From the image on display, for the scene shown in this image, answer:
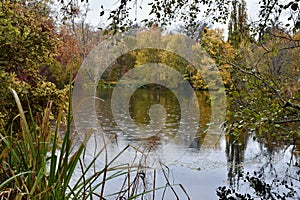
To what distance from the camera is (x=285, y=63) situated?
8992 millimetres

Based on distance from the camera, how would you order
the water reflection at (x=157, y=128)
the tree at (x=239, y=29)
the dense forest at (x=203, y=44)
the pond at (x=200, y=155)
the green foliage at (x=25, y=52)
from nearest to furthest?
the dense forest at (x=203, y=44), the tree at (x=239, y=29), the green foliage at (x=25, y=52), the pond at (x=200, y=155), the water reflection at (x=157, y=128)

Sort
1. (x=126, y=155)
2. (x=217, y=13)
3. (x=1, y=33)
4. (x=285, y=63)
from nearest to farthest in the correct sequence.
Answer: (x=217, y=13) < (x=1, y=33) < (x=126, y=155) < (x=285, y=63)

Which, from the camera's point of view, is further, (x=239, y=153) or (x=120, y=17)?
(x=239, y=153)

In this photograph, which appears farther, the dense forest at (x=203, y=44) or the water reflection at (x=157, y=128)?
the water reflection at (x=157, y=128)

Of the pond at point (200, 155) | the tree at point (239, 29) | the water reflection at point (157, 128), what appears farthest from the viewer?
the water reflection at point (157, 128)

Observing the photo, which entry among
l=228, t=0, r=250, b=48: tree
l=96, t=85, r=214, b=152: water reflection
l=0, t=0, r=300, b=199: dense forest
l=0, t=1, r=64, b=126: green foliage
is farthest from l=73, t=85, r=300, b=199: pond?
l=0, t=1, r=64, b=126: green foliage

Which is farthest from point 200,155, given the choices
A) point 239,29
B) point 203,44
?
point 239,29

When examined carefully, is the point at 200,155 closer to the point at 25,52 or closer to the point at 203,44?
the point at 203,44

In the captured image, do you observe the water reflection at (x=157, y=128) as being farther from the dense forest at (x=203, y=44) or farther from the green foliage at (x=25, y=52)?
the dense forest at (x=203, y=44)

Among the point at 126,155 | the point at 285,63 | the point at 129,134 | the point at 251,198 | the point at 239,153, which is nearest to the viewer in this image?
the point at 251,198

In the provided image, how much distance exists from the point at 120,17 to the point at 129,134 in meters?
6.06


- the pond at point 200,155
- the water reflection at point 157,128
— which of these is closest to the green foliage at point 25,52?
the pond at point 200,155

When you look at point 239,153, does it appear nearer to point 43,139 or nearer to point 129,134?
point 129,134

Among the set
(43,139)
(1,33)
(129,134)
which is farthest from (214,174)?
(43,139)
